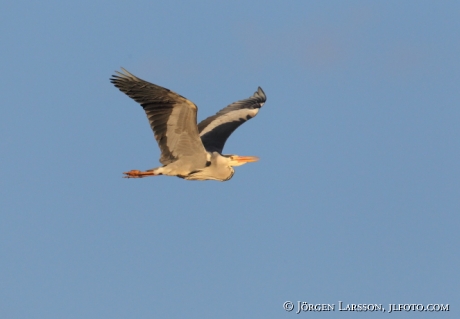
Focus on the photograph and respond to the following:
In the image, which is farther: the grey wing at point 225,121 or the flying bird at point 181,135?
the grey wing at point 225,121

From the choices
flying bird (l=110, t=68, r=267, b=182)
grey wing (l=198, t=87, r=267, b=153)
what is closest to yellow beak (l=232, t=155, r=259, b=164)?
flying bird (l=110, t=68, r=267, b=182)

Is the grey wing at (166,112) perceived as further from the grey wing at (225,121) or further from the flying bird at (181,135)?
the grey wing at (225,121)

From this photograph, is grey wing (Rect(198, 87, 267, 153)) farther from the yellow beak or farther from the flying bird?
the yellow beak

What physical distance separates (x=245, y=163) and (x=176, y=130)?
2928 millimetres

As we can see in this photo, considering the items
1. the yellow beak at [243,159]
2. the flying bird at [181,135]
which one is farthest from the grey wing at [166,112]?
the yellow beak at [243,159]

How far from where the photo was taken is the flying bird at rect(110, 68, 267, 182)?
17891mm

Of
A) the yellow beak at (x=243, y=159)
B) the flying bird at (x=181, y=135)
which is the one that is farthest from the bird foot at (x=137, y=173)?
the yellow beak at (x=243, y=159)

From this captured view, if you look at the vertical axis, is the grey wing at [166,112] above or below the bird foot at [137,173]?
above

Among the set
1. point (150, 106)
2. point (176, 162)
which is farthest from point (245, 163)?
point (150, 106)

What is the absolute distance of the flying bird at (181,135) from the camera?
1789 centimetres

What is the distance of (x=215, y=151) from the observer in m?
20.7

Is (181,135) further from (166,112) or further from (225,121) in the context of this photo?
Result: (225,121)

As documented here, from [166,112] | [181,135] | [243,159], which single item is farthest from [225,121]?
[166,112]

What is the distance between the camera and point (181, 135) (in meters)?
18.8
